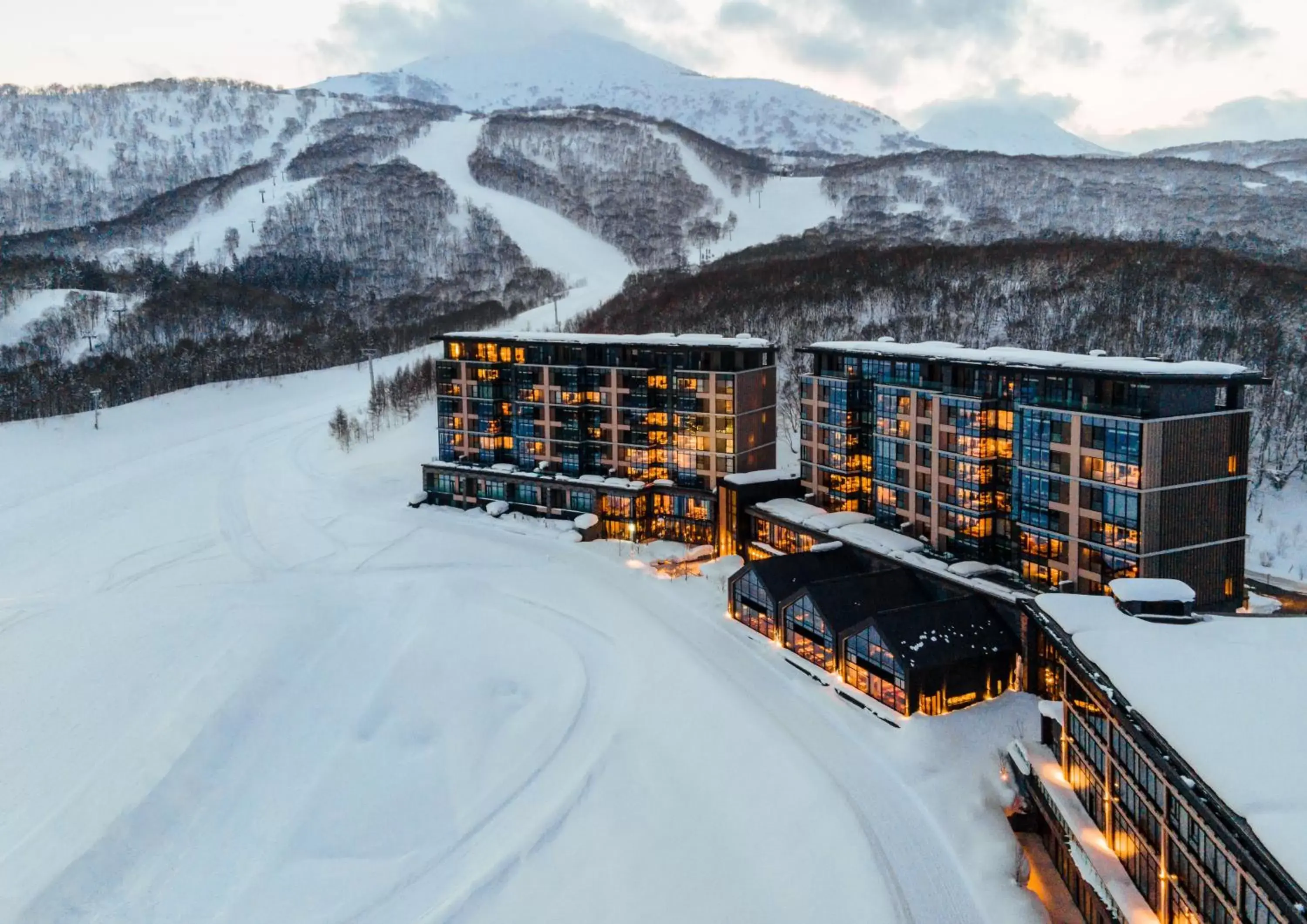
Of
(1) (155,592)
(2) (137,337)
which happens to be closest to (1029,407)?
(1) (155,592)

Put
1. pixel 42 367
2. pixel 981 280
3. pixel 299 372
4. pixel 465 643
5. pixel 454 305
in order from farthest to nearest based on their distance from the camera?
pixel 454 305
pixel 299 372
pixel 42 367
pixel 981 280
pixel 465 643

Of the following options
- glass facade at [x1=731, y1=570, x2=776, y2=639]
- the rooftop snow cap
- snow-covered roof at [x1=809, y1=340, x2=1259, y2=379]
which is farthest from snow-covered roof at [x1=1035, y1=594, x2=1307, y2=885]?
glass facade at [x1=731, y1=570, x2=776, y2=639]

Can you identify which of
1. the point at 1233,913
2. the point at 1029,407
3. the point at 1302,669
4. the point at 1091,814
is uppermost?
the point at 1029,407

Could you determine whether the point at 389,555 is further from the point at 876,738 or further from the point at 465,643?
the point at 876,738

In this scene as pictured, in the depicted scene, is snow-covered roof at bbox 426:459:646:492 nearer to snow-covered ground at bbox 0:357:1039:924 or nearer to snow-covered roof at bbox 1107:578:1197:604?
snow-covered ground at bbox 0:357:1039:924

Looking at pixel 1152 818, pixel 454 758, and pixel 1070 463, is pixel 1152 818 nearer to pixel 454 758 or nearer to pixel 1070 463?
pixel 1070 463

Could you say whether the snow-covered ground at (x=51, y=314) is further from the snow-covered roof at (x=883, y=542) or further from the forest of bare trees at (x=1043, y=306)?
the snow-covered roof at (x=883, y=542)
